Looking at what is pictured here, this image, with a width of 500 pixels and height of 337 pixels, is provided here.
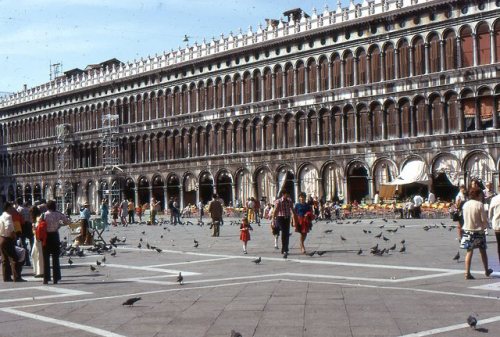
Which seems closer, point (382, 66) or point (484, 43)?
point (484, 43)

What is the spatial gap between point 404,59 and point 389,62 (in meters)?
1.12

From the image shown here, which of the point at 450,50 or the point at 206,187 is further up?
the point at 450,50

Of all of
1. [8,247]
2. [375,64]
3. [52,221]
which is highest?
[375,64]

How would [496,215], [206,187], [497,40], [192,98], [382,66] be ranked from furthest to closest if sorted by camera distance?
[192,98]
[206,187]
[382,66]
[497,40]
[496,215]

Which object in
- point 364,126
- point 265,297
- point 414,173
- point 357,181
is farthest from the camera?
point 357,181

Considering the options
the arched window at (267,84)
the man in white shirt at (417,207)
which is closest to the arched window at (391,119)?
the man in white shirt at (417,207)

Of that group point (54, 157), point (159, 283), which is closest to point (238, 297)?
point (159, 283)

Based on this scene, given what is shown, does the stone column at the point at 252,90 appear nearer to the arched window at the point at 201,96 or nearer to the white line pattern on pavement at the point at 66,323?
the arched window at the point at 201,96

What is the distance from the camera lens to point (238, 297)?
11766 millimetres

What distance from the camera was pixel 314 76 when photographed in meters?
55.3

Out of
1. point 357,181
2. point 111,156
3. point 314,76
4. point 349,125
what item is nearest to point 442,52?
point 349,125

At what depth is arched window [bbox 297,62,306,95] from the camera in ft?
184

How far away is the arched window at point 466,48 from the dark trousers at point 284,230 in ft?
99.5

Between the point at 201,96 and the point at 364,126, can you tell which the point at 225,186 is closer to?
the point at 201,96
